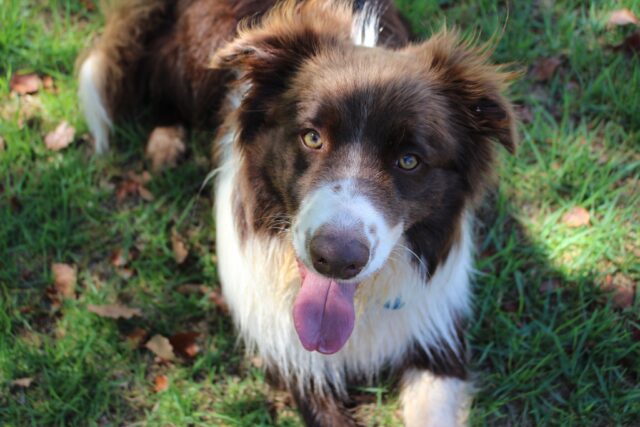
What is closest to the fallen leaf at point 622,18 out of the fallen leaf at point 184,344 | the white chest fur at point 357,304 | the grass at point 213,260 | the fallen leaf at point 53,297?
the grass at point 213,260

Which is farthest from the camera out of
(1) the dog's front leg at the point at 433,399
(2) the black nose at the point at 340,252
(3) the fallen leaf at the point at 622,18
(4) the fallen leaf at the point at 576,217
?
(3) the fallen leaf at the point at 622,18

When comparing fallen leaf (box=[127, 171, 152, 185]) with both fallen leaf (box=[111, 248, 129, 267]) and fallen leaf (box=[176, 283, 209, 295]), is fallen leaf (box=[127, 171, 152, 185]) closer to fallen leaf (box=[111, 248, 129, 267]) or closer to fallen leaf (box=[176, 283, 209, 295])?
fallen leaf (box=[111, 248, 129, 267])

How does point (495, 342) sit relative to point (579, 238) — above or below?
below

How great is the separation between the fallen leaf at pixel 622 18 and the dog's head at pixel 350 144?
2.25m

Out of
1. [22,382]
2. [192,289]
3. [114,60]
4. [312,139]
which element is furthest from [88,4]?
[312,139]

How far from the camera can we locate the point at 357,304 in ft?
10.3

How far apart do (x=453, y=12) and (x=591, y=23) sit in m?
0.92

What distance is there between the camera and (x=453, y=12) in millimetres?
4793

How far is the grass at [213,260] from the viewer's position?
351cm

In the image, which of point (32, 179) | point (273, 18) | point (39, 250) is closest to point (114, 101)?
point (32, 179)

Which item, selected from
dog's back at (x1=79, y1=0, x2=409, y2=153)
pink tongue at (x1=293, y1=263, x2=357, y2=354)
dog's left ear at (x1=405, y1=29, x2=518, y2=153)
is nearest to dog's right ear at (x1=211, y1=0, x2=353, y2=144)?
dog's left ear at (x1=405, y1=29, x2=518, y2=153)

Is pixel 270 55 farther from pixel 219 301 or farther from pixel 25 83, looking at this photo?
pixel 25 83

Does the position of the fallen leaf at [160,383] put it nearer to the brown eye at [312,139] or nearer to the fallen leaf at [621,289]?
the brown eye at [312,139]

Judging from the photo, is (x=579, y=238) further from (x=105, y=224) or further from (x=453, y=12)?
(x=105, y=224)
